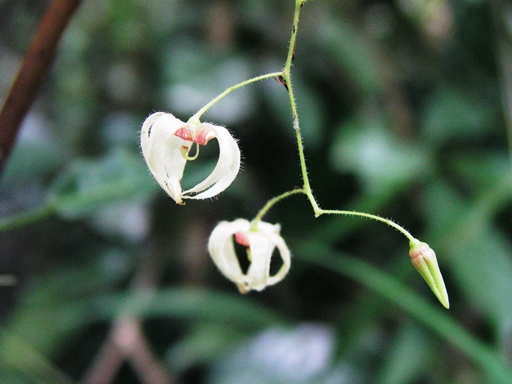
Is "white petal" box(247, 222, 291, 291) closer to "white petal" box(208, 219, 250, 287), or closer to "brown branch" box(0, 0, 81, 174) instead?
"white petal" box(208, 219, 250, 287)

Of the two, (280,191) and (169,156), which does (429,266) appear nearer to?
(169,156)

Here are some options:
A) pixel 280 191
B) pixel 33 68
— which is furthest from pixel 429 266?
pixel 280 191

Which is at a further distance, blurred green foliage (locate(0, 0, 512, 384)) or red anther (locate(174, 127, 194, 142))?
blurred green foliage (locate(0, 0, 512, 384))

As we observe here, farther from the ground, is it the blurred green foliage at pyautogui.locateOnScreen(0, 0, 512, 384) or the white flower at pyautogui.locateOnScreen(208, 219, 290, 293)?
the white flower at pyautogui.locateOnScreen(208, 219, 290, 293)

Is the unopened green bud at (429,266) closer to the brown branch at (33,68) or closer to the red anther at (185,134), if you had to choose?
the red anther at (185,134)

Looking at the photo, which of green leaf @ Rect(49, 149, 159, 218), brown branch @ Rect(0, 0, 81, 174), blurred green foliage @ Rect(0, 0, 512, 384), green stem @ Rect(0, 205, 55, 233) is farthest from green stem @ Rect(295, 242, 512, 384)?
brown branch @ Rect(0, 0, 81, 174)

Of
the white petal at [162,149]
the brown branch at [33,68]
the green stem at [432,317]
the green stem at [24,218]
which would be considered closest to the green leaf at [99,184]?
the green stem at [24,218]

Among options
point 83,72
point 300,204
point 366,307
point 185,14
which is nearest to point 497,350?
point 366,307

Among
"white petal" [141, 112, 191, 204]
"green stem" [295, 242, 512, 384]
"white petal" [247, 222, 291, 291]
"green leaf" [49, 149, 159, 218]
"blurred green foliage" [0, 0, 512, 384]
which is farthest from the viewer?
"blurred green foliage" [0, 0, 512, 384]
